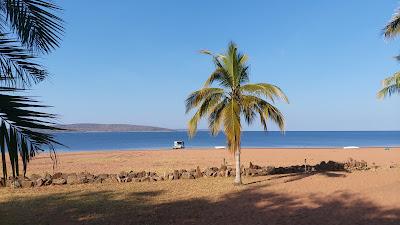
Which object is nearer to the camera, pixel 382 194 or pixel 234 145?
pixel 382 194

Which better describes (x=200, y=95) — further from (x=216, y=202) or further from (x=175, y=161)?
(x=175, y=161)

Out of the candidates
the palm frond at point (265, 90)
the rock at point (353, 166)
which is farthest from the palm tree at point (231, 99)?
the rock at point (353, 166)

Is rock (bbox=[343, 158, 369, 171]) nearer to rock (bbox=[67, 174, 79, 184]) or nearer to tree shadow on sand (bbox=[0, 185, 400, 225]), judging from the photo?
tree shadow on sand (bbox=[0, 185, 400, 225])

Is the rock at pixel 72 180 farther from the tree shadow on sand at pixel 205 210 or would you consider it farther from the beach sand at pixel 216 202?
the tree shadow on sand at pixel 205 210

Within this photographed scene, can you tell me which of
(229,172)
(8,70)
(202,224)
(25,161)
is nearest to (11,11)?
(8,70)

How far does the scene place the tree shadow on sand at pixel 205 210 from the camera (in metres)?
11.3

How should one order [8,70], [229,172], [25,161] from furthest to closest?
1. [229,172]
2. [8,70]
3. [25,161]

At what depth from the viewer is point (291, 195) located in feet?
48.1

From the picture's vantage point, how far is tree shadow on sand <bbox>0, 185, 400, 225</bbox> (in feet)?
37.2

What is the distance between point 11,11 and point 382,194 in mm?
12887

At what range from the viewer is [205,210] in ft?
41.5

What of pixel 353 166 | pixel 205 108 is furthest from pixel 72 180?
pixel 353 166

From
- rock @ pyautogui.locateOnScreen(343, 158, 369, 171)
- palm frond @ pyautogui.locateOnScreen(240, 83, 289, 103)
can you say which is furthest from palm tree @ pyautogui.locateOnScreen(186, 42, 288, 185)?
rock @ pyautogui.locateOnScreen(343, 158, 369, 171)

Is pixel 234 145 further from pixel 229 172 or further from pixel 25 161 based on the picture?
pixel 25 161
